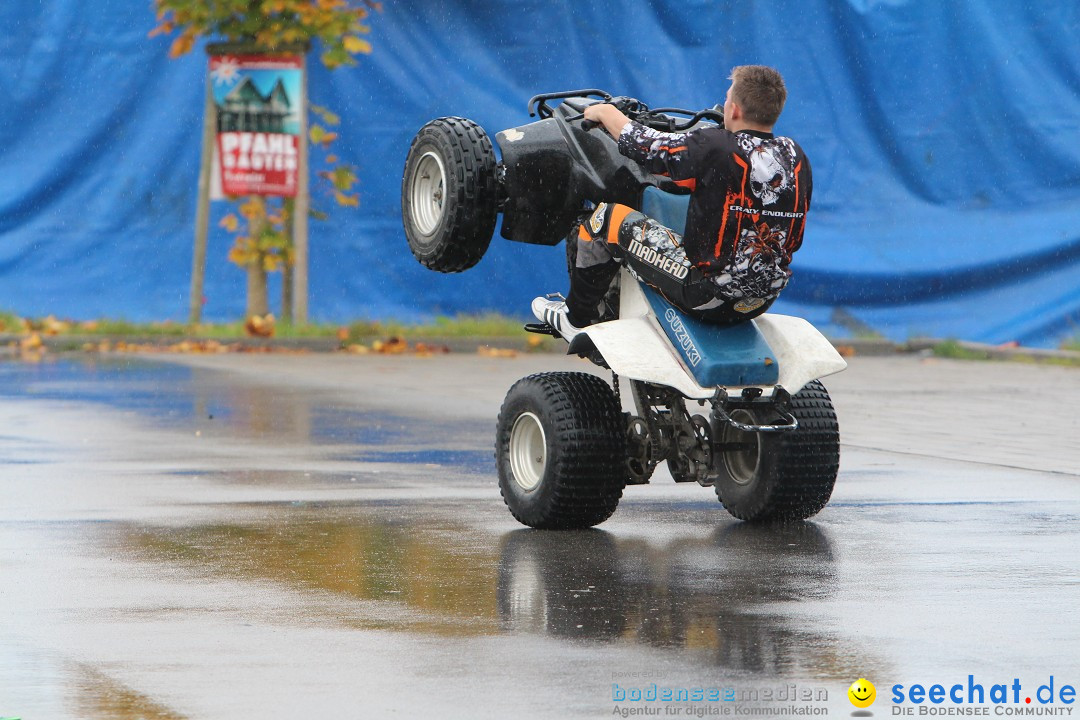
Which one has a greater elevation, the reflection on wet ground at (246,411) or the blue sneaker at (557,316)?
the blue sneaker at (557,316)

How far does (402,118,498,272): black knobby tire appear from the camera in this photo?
24.3 ft

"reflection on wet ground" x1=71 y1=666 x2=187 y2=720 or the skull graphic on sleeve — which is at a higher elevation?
the skull graphic on sleeve

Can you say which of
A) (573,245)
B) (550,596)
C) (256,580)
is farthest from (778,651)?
(573,245)

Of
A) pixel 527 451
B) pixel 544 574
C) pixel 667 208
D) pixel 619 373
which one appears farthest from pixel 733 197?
pixel 544 574

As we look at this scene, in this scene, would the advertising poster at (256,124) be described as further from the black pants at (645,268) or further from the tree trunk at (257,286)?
the black pants at (645,268)

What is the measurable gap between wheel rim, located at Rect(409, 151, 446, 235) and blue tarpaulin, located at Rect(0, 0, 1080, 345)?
7980 mm

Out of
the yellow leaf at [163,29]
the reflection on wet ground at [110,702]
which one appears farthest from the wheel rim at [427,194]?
the yellow leaf at [163,29]

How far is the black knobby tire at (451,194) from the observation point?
740 centimetres

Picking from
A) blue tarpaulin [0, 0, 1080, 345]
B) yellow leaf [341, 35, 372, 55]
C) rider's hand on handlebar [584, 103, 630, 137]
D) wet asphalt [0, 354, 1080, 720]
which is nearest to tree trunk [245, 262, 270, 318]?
blue tarpaulin [0, 0, 1080, 345]

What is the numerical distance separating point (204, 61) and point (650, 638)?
464 inches

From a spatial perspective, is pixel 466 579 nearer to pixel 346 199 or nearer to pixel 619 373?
pixel 619 373

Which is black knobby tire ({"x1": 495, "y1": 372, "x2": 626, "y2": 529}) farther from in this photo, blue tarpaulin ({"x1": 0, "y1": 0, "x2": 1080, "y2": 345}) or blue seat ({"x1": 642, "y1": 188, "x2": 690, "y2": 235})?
blue tarpaulin ({"x1": 0, "y1": 0, "x2": 1080, "y2": 345})

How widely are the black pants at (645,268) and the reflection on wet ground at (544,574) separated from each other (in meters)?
0.84

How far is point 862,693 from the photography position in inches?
178
